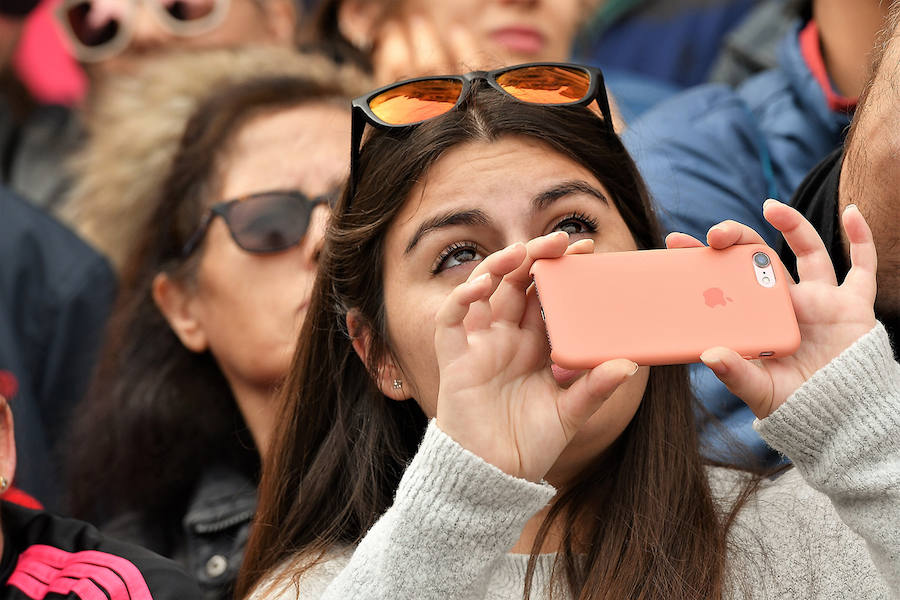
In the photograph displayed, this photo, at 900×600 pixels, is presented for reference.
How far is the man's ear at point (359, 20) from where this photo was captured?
3.96m

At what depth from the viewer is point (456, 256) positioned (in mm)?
2137

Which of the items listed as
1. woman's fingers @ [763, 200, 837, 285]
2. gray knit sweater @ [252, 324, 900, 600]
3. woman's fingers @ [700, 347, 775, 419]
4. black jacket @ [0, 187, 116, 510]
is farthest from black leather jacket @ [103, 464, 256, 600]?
woman's fingers @ [763, 200, 837, 285]

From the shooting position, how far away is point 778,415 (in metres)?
1.80

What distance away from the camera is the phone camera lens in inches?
72.8

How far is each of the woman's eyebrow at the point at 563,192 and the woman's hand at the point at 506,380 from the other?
235 mm

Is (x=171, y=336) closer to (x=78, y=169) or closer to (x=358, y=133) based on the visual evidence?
(x=78, y=169)

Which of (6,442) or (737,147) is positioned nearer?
(6,442)

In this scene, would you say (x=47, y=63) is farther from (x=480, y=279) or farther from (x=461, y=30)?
(x=480, y=279)

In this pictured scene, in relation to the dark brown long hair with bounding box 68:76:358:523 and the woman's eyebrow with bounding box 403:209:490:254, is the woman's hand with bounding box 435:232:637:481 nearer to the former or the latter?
the woman's eyebrow with bounding box 403:209:490:254

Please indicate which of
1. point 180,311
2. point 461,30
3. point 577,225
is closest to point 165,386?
point 180,311

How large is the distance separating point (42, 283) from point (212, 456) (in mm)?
823

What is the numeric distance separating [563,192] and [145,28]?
2707 mm

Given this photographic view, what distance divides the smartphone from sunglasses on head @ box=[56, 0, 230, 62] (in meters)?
2.84

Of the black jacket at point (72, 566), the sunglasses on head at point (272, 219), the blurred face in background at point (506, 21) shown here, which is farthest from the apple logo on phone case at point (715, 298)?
the blurred face in background at point (506, 21)
